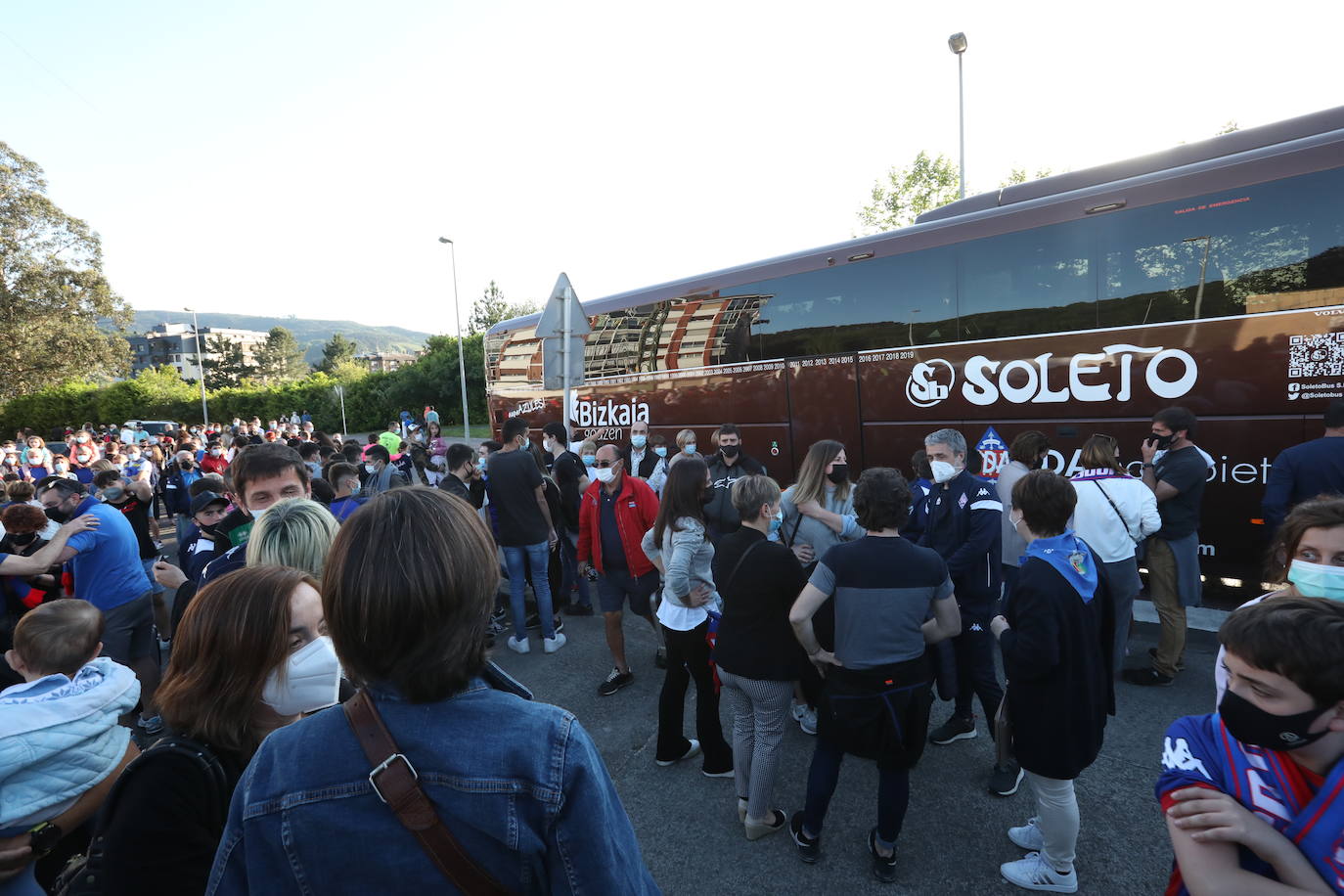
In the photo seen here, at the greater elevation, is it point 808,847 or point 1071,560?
point 1071,560

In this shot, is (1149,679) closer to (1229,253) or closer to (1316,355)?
(1316,355)

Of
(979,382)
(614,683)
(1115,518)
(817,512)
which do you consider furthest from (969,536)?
(979,382)

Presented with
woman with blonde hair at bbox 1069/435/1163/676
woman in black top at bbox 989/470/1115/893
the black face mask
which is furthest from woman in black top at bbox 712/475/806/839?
woman with blonde hair at bbox 1069/435/1163/676

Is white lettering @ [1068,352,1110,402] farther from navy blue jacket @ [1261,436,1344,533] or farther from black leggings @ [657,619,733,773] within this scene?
black leggings @ [657,619,733,773]

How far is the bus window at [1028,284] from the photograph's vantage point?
6.06 m

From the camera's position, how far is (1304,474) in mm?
4195

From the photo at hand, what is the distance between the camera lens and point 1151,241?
5.69 meters

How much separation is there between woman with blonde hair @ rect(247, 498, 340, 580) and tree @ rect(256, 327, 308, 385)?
89.6 m

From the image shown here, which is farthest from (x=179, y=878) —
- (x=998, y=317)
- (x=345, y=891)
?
(x=998, y=317)

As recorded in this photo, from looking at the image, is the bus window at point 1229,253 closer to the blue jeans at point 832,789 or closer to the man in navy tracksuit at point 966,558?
the man in navy tracksuit at point 966,558

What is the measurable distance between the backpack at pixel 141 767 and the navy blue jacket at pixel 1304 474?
5.70 metres

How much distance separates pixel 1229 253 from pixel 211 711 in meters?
7.34

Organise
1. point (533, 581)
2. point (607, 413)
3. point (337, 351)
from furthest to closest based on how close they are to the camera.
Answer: point (337, 351), point (607, 413), point (533, 581)

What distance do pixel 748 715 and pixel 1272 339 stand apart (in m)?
5.39
